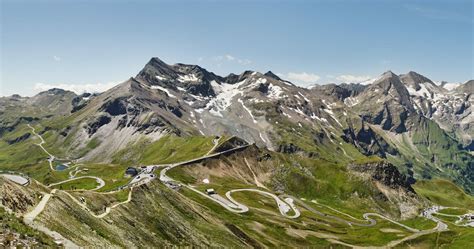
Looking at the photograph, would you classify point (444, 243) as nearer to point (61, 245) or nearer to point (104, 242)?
point (104, 242)

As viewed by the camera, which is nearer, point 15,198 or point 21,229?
point 21,229

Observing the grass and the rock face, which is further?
the rock face

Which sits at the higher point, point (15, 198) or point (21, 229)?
point (15, 198)

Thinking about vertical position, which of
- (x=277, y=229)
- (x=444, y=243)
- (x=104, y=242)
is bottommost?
(x=444, y=243)

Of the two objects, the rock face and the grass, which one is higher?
the rock face

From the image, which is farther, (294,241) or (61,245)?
(294,241)

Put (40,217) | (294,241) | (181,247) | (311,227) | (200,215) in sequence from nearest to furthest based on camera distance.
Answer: (40,217)
(181,247)
(200,215)
(294,241)
(311,227)

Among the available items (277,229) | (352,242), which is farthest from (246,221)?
(352,242)

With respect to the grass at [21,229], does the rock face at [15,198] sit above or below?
above

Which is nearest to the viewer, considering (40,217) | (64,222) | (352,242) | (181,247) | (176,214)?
(40,217)

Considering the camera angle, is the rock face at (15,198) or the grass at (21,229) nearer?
the grass at (21,229)

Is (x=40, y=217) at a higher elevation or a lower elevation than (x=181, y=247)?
higher
